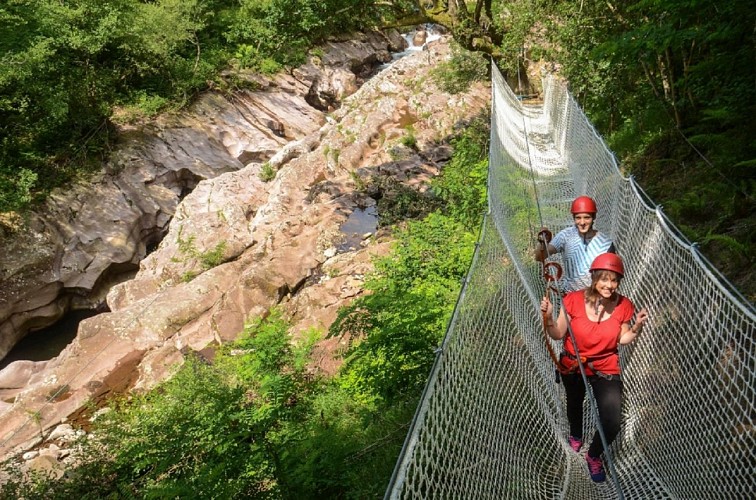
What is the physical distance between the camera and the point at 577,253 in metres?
3.01

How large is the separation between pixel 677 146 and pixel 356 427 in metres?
4.55

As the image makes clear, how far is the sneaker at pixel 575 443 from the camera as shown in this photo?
2.67m

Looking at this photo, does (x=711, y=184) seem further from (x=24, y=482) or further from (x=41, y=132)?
(x=41, y=132)

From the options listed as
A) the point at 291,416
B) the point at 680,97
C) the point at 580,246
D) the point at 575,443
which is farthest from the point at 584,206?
the point at 680,97

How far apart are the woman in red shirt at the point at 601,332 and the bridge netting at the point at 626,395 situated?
22 cm

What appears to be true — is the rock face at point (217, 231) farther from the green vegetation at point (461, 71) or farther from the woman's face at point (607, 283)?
the woman's face at point (607, 283)

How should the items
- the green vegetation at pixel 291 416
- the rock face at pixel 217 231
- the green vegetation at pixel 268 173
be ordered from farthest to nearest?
the green vegetation at pixel 268 173, the rock face at pixel 217 231, the green vegetation at pixel 291 416

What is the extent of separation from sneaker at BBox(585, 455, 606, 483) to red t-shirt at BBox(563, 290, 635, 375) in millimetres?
432

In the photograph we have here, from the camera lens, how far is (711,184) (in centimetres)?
455

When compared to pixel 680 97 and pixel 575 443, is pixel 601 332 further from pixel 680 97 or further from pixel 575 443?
pixel 680 97

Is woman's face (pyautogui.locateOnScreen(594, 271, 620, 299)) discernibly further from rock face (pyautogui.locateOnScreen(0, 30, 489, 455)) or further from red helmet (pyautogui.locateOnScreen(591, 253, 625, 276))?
rock face (pyautogui.locateOnScreen(0, 30, 489, 455))

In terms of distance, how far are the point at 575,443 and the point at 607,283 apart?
92 centimetres

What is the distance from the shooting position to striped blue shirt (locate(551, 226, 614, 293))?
2938 mm

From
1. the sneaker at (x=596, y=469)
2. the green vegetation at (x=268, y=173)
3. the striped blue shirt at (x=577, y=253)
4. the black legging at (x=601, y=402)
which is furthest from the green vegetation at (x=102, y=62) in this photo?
the sneaker at (x=596, y=469)
